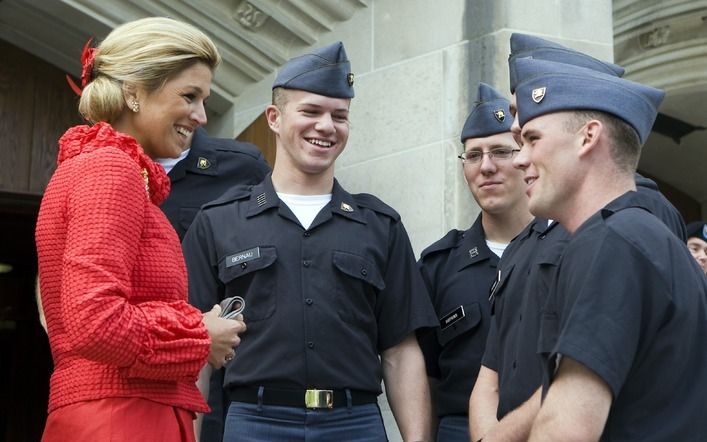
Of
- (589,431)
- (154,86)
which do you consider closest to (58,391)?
(154,86)

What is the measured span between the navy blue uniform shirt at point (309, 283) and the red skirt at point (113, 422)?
824mm

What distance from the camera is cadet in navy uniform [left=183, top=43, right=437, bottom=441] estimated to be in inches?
152

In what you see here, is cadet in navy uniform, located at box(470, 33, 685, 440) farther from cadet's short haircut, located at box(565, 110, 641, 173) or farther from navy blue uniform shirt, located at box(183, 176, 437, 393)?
navy blue uniform shirt, located at box(183, 176, 437, 393)

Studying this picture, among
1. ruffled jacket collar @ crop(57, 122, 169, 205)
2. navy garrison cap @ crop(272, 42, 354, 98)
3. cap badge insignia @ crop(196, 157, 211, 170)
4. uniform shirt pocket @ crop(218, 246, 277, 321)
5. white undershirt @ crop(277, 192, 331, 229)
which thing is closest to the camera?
ruffled jacket collar @ crop(57, 122, 169, 205)

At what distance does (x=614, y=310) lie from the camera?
2.54 m

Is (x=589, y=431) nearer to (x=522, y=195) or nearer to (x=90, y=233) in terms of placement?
(x=90, y=233)

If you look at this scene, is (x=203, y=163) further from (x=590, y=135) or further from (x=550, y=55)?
(x=590, y=135)

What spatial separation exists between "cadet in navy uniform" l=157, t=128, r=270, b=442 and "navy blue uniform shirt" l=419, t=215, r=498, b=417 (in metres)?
0.65

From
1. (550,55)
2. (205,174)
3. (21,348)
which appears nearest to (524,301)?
(550,55)

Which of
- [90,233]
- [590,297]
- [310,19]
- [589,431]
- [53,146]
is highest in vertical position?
[310,19]

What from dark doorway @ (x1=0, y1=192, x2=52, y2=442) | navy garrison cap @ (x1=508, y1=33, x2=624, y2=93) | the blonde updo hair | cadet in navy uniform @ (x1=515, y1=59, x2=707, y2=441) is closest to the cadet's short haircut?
cadet in navy uniform @ (x1=515, y1=59, x2=707, y2=441)

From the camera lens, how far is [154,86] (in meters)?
3.34

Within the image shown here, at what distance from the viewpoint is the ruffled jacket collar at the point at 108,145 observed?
10.3 ft

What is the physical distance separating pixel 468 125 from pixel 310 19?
1.12 m
